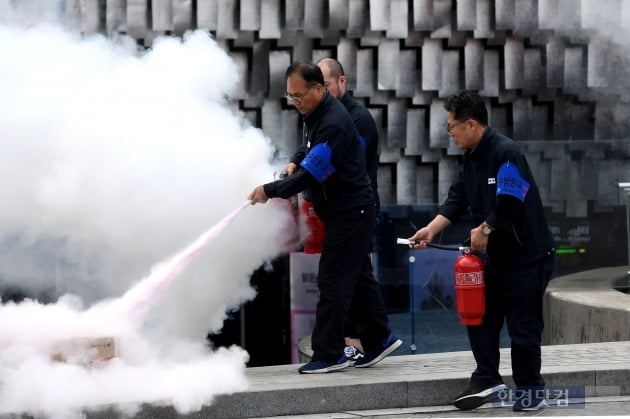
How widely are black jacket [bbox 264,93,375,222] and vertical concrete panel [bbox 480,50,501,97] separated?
4119 millimetres

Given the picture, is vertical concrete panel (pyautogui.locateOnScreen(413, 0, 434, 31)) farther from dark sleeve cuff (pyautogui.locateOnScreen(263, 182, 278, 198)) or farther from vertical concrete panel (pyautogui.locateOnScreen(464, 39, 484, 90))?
dark sleeve cuff (pyautogui.locateOnScreen(263, 182, 278, 198))

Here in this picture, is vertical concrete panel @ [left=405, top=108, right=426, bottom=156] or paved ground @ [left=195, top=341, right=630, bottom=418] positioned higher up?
vertical concrete panel @ [left=405, top=108, right=426, bottom=156]

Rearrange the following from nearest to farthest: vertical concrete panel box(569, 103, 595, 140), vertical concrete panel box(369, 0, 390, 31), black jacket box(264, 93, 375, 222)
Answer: black jacket box(264, 93, 375, 222), vertical concrete panel box(369, 0, 390, 31), vertical concrete panel box(569, 103, 595, 140)

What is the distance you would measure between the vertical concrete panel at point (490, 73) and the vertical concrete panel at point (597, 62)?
89 cm

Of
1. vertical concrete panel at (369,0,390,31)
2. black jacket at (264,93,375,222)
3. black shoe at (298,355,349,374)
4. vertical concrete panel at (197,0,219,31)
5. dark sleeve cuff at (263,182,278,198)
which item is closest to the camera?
dark sleeve cuff at (263,182,278,198)

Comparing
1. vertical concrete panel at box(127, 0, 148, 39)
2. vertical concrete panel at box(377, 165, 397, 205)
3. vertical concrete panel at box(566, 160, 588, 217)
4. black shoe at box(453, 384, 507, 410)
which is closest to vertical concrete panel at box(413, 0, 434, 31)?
vertical concrete panel at box(377, 165, 397, 205)

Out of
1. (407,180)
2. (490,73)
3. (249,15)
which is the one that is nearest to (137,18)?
(249,15)

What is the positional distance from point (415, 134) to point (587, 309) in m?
2.68

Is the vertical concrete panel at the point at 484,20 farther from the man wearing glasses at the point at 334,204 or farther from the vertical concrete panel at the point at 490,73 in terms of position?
the man wearing glasses at the point at 334,204

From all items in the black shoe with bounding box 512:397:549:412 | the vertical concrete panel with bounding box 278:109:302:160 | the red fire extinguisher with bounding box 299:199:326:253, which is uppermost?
the vertical concrete panel with bounding box 278:109:302:160

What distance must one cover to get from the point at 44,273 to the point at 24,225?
112 centimetres

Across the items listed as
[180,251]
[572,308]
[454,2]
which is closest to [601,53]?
[454,2]

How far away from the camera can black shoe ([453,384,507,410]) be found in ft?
21.3

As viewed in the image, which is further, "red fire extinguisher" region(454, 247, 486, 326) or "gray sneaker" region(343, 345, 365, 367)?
"gray sneaker" region(343, 345, 365, 367)
